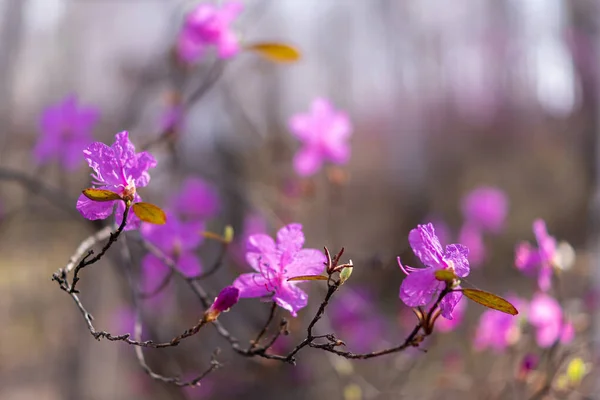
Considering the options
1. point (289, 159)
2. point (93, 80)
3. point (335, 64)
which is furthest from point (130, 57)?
point (335, 64)

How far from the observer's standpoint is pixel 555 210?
2.54 m

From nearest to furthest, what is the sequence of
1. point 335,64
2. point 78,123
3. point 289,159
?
point 78,123 < point 289,159 < point 335,64

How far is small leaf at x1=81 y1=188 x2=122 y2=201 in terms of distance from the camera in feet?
1.41

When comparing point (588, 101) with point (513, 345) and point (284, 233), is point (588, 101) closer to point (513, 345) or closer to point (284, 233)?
point (513, 345)

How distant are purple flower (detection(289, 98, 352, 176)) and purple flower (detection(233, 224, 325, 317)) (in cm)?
54

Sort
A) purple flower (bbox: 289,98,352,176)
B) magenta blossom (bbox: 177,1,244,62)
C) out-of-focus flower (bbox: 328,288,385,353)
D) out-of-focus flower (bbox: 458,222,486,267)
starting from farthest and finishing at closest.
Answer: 1. out-of-focus flower (bbox: 328,288,385,353)
2. out-of-focus flower (bbox: 458,222,486,267)
3. purple flower (bbox: 289,98,352,176)
4. magenta blossom (bbox: 177,1,244,62)

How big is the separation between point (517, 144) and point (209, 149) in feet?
5.55

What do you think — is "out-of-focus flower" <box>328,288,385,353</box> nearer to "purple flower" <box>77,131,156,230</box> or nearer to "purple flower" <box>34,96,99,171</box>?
"purple flower" <box>34,96,99,171</box>

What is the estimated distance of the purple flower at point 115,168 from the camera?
1.47ft

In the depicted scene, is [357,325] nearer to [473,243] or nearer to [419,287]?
[473,243]

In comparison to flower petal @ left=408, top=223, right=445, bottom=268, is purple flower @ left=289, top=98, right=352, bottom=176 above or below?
below

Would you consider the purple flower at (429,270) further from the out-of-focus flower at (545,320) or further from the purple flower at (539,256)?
the out-of-focus flower at (545,320)

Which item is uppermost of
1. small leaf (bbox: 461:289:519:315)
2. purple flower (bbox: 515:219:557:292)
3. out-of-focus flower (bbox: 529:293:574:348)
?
small leaf (bbox: 461:289:519:315)

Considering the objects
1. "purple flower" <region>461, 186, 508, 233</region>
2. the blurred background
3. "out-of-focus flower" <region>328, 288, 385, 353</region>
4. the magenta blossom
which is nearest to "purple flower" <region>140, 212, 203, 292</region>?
the blurred background
